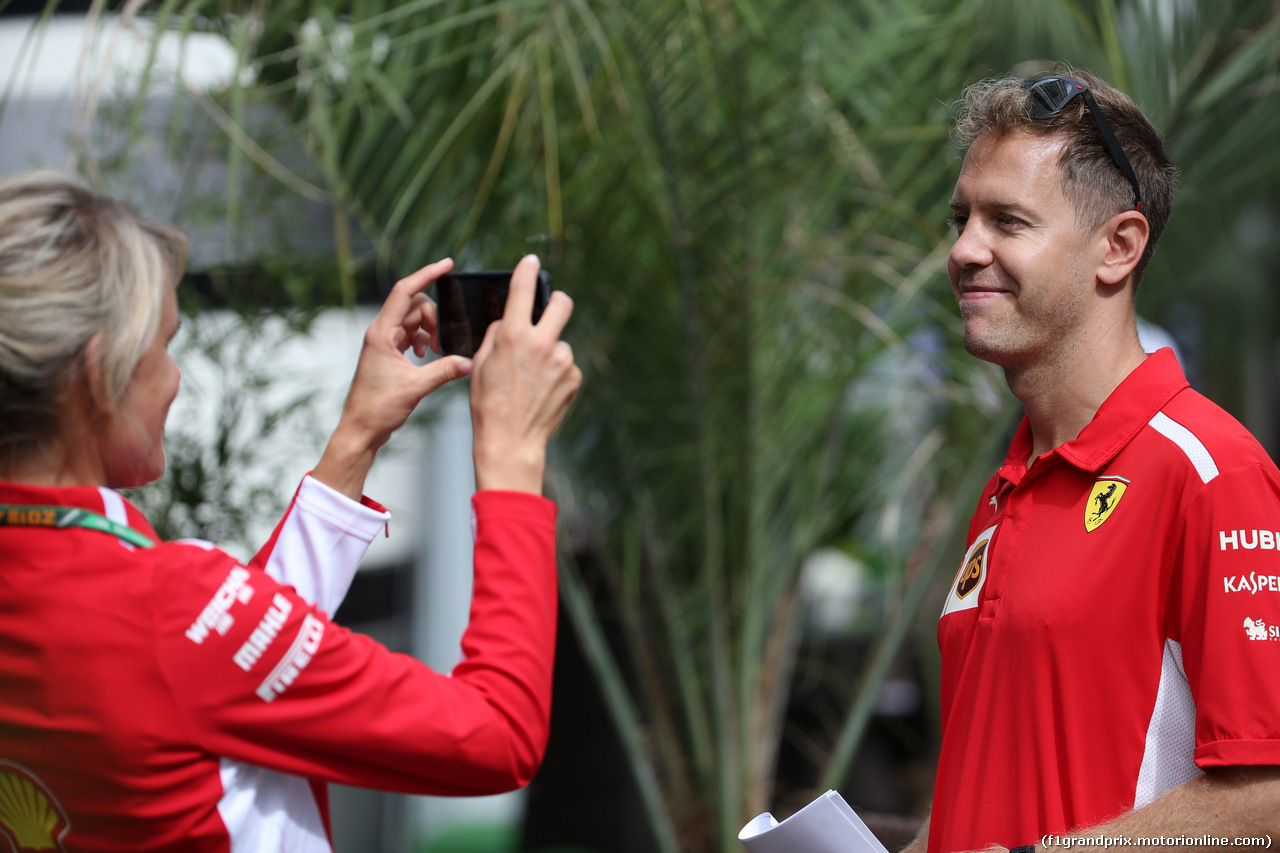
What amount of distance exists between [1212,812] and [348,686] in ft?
2.62

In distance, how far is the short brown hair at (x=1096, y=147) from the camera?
48.8 inches

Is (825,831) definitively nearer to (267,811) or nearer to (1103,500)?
(1103,500)

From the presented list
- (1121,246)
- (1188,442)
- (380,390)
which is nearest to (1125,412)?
(1188,442)

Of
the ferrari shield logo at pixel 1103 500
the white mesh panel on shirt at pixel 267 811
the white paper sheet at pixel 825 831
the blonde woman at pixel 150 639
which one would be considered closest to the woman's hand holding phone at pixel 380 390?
the blonde woman at pixel 150 639

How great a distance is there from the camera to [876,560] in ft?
12.0

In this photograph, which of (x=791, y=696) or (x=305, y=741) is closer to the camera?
(x=305, y=741)

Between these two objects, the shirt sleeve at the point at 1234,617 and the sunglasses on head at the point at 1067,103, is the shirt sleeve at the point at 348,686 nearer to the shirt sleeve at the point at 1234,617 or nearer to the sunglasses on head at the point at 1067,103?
the shirt sleeve at the point at 1234,617

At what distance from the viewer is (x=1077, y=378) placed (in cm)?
126

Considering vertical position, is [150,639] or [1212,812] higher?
[150,639]

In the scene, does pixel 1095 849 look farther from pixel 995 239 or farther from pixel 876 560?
pixel 876 560

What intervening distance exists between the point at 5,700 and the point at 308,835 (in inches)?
12.4

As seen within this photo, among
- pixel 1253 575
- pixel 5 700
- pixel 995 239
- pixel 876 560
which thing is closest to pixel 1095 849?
pixel 1253 575

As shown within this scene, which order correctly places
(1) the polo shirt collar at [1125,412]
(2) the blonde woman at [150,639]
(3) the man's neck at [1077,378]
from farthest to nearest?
(3) the man's neck at [1077,378] → (1) the polo shirt collar at [1125,412] → (2) the blonde woman at [150,639]

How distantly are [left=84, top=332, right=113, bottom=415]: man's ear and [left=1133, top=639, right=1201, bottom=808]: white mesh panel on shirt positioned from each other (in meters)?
1.06
